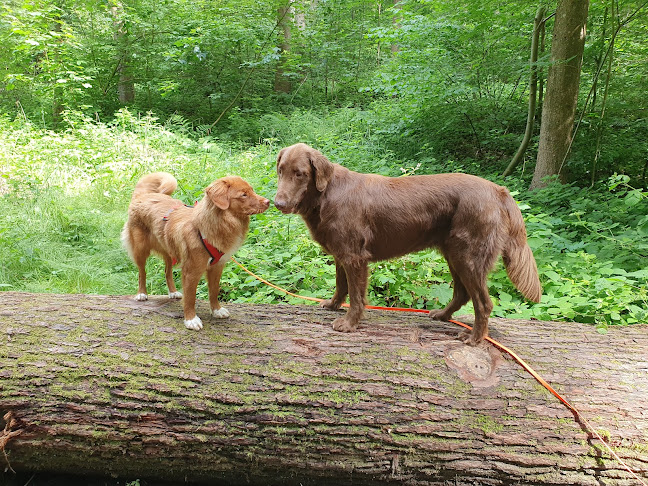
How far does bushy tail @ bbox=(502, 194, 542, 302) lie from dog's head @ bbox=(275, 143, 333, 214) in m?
1.42

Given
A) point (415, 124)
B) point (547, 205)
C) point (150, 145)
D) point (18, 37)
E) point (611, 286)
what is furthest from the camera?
point (18, 37)

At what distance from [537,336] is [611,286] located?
132 cm

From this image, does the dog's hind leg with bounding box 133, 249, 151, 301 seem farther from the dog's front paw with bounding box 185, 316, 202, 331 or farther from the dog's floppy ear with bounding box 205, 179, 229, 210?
the dog's floppy ear with bounding box 205, 179, 229, 210

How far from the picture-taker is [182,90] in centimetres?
1362

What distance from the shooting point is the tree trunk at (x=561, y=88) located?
21.7 ft

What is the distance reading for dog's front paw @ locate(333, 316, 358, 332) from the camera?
10.2 feet

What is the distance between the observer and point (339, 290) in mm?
3580

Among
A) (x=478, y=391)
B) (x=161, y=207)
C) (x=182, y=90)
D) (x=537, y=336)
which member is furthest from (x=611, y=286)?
(x=182, y=90)

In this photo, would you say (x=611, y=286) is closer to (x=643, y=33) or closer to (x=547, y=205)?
(x=547, y=205)

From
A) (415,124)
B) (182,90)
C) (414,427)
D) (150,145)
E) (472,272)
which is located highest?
(182,90)

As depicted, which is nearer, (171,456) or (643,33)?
(171,456)

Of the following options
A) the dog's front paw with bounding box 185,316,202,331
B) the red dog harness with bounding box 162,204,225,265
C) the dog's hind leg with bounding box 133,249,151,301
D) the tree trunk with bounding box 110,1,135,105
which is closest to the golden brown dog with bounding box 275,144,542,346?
the red dog harness with bounding box 162,204,225,265

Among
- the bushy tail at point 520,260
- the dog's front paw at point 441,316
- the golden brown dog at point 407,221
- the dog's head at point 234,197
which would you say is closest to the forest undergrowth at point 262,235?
the dog's front paw at point 441,316

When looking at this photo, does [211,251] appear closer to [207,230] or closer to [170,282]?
[207,230]
